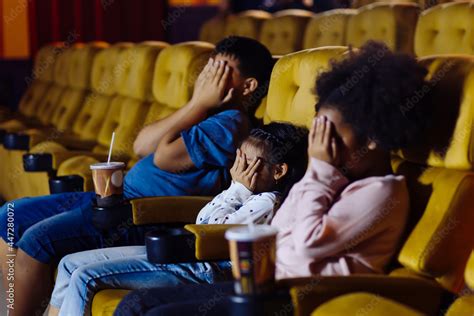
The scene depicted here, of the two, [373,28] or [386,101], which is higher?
[386,101]

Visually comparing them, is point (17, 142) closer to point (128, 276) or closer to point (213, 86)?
point (213, 86)

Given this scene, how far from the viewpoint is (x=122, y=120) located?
14.2 ft

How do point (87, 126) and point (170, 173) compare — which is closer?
point (170, 173)

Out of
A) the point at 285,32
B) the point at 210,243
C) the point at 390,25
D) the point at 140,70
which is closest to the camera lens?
the point at 210,243

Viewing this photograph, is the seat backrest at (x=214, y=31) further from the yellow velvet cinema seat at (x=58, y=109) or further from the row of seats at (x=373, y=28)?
the yellow velvet cinema seat at (x=58, y=109)

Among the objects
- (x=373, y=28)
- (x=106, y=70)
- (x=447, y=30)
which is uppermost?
(x=447, y=30)

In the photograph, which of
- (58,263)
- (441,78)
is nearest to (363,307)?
(441,78)

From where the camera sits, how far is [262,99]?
2854mm

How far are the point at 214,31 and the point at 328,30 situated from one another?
1.71 meters

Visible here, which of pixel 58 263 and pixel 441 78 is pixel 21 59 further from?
pixel 441 78

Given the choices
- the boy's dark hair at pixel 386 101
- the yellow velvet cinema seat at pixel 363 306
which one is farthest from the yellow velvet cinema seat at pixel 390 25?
the yellow velvet cinema seat at pixel 363 306

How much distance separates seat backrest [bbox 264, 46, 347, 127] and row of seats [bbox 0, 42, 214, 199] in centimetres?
86

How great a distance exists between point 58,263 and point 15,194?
7.38 feet

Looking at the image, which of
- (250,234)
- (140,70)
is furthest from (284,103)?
(140,70)
